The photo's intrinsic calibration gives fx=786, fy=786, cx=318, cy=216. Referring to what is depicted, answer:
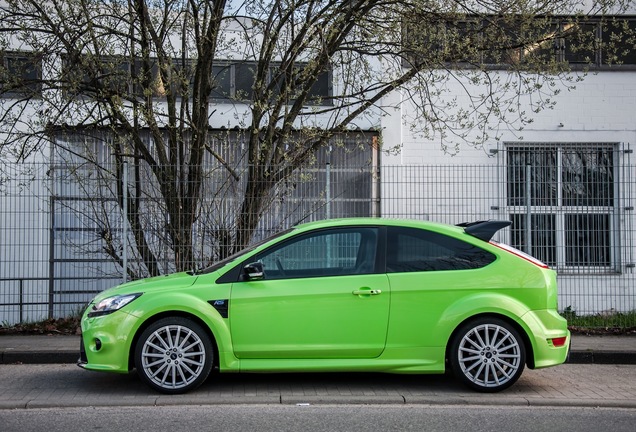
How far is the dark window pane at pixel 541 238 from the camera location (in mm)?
11578

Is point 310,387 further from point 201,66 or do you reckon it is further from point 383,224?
point 201,66

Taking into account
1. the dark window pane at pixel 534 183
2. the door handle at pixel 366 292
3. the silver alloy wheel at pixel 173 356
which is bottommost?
the silver alloy wheel at pixel 173 356

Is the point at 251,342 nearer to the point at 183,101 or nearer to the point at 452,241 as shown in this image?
the point at 452,241

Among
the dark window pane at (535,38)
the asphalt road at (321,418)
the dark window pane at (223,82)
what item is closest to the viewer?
the asphalt road at (321,418)

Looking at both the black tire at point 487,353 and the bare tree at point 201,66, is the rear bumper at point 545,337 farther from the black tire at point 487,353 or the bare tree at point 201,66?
the bare tree at point 201,66

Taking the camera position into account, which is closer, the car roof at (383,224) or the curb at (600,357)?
the car roof at (383,224)

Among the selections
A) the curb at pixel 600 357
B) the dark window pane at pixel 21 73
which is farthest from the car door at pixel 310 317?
the dark window pane at pixel 21 73

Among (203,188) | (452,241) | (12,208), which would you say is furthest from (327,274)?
(12,208)

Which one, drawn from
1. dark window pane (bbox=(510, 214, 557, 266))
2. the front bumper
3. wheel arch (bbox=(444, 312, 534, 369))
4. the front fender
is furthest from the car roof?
dark window pane (bbox=(510, 214, 557, 266))

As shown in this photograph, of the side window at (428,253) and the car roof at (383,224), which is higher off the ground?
the car roof at (383,224)

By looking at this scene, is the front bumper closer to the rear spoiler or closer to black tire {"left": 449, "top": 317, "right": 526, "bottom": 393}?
black tire {"left": 449, "top": 317, "right": 526, "bottom": 393}

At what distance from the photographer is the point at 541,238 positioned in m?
11.6

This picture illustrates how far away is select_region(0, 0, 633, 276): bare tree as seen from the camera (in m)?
10.8

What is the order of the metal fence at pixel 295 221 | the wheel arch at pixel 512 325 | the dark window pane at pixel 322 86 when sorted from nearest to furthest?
the wheel arch at pixel 512 325 → the metal fence at pixel 295 221 → the dark window pane at pixel 322 86
